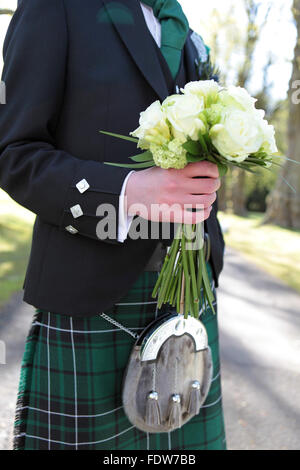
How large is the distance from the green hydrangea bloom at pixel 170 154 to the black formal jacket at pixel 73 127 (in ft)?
0.63

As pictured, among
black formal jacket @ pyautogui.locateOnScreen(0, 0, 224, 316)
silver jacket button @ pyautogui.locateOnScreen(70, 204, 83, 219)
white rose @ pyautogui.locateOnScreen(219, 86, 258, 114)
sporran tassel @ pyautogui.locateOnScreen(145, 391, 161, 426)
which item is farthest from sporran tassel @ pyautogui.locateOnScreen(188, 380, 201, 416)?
white rose @ pyautogui.locateOnScreen(219, 86, 258, 114)

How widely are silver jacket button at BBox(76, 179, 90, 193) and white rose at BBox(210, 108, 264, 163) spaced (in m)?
0.42

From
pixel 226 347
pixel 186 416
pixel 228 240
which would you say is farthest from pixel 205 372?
pixel 228 240

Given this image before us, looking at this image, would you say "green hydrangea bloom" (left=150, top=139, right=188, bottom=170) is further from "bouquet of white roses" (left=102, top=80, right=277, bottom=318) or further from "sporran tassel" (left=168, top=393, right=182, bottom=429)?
"sporran tassel" (left=168, top=393, right=182, bottom=429)

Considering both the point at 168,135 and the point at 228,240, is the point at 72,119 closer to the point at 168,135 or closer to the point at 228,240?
the point at 168,135

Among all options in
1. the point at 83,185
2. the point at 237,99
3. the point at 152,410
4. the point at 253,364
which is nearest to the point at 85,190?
the point at 83,185

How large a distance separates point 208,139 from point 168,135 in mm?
107

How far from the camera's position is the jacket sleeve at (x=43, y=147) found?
1.41 meters

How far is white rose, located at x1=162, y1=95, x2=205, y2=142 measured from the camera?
1187 millimetres

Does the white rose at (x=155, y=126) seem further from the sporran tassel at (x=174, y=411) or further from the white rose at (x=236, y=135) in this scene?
the sporran tassel at (x=174, y=411)

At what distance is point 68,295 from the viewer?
5.07ft

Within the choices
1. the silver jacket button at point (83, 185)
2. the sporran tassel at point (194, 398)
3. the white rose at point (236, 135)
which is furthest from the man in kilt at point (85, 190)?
the sporran tassel at point (194, 398)

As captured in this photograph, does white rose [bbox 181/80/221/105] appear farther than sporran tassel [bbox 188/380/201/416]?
No

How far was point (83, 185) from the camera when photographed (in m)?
1.41
